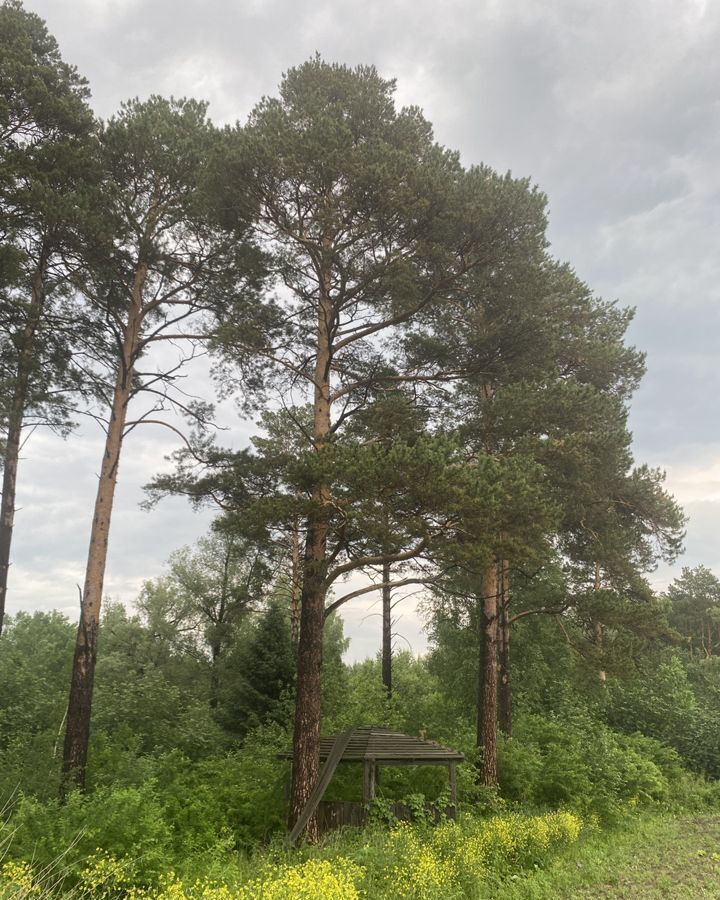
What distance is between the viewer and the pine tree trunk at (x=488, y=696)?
14188mm

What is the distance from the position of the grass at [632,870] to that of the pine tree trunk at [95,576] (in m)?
7.01

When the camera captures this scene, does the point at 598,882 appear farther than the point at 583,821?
No

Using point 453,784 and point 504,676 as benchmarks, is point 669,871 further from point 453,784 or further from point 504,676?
point 504,676

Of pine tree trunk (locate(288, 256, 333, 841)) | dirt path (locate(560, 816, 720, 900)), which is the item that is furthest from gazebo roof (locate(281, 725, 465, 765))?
dirt path (locate(560, 816, 720, 900))

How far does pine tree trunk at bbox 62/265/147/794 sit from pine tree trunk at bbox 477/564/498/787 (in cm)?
836

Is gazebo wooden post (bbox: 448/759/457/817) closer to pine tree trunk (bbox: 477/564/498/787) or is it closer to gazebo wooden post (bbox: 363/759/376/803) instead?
gazebo wooden post (bbox: 363/759/376/803)

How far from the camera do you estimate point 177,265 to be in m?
13.6

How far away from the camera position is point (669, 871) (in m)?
10.2

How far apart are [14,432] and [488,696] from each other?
43.5 ft

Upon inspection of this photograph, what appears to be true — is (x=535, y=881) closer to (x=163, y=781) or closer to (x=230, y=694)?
(x=163, y=781)

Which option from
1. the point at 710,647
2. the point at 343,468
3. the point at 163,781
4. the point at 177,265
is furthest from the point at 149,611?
the point at 710,647

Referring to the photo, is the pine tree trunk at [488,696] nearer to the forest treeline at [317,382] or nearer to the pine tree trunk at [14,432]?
the forest treeline at [317,382]

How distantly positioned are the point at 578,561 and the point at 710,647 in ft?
117

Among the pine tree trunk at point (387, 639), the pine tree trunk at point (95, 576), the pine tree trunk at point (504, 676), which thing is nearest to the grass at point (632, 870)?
the pine tree trunk at point (504, 676)
